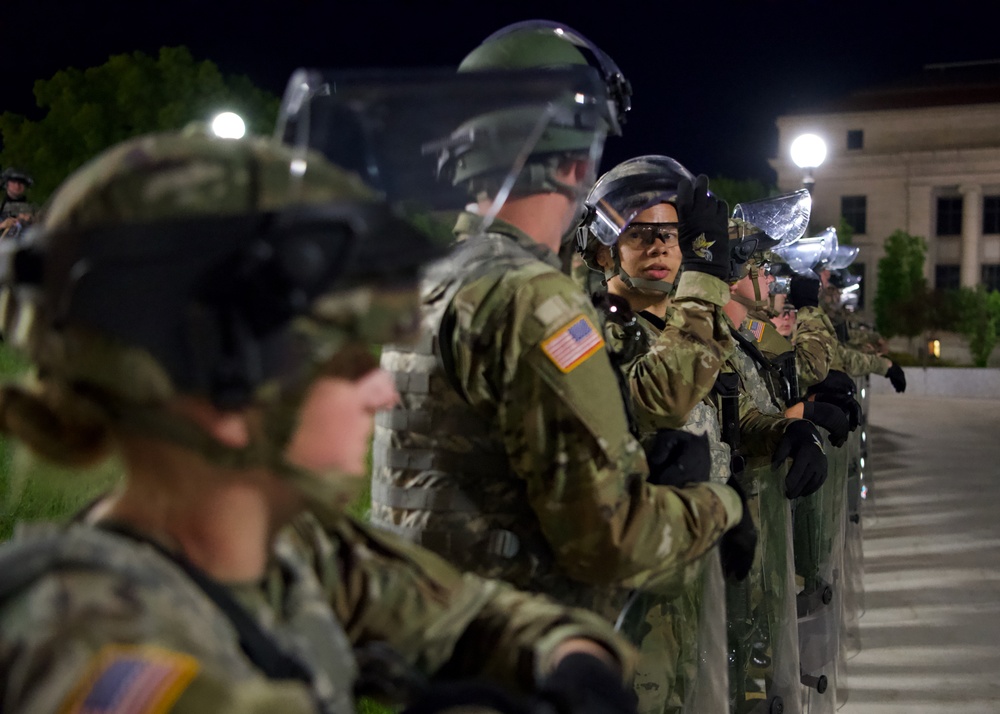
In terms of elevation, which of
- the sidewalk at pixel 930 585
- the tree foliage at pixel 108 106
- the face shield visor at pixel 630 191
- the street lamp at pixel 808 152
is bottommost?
the sidewalk at pixel 930 585

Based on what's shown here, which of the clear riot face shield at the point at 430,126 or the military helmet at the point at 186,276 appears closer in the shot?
the military helmet at the point at 186,276

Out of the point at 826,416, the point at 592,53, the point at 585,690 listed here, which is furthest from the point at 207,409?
the point at 826,416

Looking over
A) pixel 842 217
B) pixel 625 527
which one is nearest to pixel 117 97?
pixel 625 527

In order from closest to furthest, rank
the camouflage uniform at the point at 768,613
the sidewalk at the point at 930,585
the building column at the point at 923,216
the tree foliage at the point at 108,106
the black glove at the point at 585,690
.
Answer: the black glove at the point at 585,690 < the camouflage uniform at the point at 768,613 < the sidewalk at the point at 930,585 < the tree foliage at the point at 108,106 < the building column at the point at 923,216

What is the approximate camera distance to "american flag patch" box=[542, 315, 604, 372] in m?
2.00

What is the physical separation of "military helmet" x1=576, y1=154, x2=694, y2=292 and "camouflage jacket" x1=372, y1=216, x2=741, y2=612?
1.64 meters

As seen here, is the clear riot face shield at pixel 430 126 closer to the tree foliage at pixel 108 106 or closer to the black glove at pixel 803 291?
the black glove at pixel 803 291

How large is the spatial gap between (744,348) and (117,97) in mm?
28286

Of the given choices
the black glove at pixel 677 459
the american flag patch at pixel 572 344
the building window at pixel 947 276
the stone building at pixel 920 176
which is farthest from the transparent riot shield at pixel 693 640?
the building window at pixel 947 276

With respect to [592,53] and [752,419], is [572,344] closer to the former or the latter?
[592,53]

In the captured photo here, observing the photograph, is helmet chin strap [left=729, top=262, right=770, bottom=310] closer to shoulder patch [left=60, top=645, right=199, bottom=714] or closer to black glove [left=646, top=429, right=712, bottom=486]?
black glove [left=646, top=429, right=712, bottom=486]

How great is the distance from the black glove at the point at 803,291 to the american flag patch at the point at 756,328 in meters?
2.46

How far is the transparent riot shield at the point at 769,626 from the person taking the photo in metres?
3.42

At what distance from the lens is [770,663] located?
3.58 m
